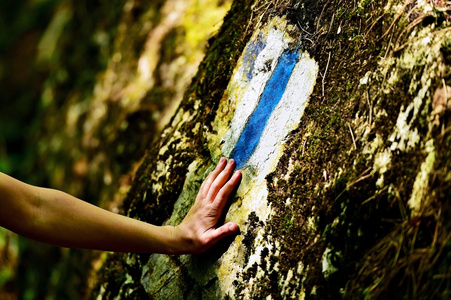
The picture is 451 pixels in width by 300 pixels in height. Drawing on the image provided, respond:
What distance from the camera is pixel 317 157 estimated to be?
2133 mm

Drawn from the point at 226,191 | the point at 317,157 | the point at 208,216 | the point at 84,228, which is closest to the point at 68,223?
the point at 84,228

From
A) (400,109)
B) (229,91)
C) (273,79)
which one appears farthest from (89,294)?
(400,109)

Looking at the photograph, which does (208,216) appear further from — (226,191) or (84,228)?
(84,228)

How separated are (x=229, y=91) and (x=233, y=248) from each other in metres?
0.93

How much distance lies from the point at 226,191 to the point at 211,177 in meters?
0.14

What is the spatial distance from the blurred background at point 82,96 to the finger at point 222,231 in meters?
1.46

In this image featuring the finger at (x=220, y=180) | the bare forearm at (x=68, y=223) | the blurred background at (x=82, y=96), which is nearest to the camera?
the bare forearm at (x=68, y=223)

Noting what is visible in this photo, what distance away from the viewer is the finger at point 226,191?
2.41m

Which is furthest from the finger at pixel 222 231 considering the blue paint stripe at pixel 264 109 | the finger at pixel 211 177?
the blue paint stripe at pixel 264 109

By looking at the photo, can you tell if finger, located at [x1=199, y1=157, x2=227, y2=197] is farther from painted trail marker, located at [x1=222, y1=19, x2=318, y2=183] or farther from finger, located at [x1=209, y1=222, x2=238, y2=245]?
finger, located at [x1=209, y1=222, x2=238, y2=245]

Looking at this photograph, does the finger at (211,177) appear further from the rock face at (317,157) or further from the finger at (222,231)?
the finger at (222,231)

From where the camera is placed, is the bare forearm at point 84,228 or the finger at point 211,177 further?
the finger at point 211,177

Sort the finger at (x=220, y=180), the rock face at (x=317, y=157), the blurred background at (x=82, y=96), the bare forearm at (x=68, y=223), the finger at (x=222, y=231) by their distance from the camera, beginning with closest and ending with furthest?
the rock face at (x=317, y=157) → the bare forearm at (x=68, y=223) → the finger at (x=222, y=231) → the finger at (x=220, y=180) → the blurred background at (x=82, y=96)

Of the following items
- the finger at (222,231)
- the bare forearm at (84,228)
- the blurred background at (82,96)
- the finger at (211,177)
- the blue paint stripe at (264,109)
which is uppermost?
the blurred background at (82,96)
